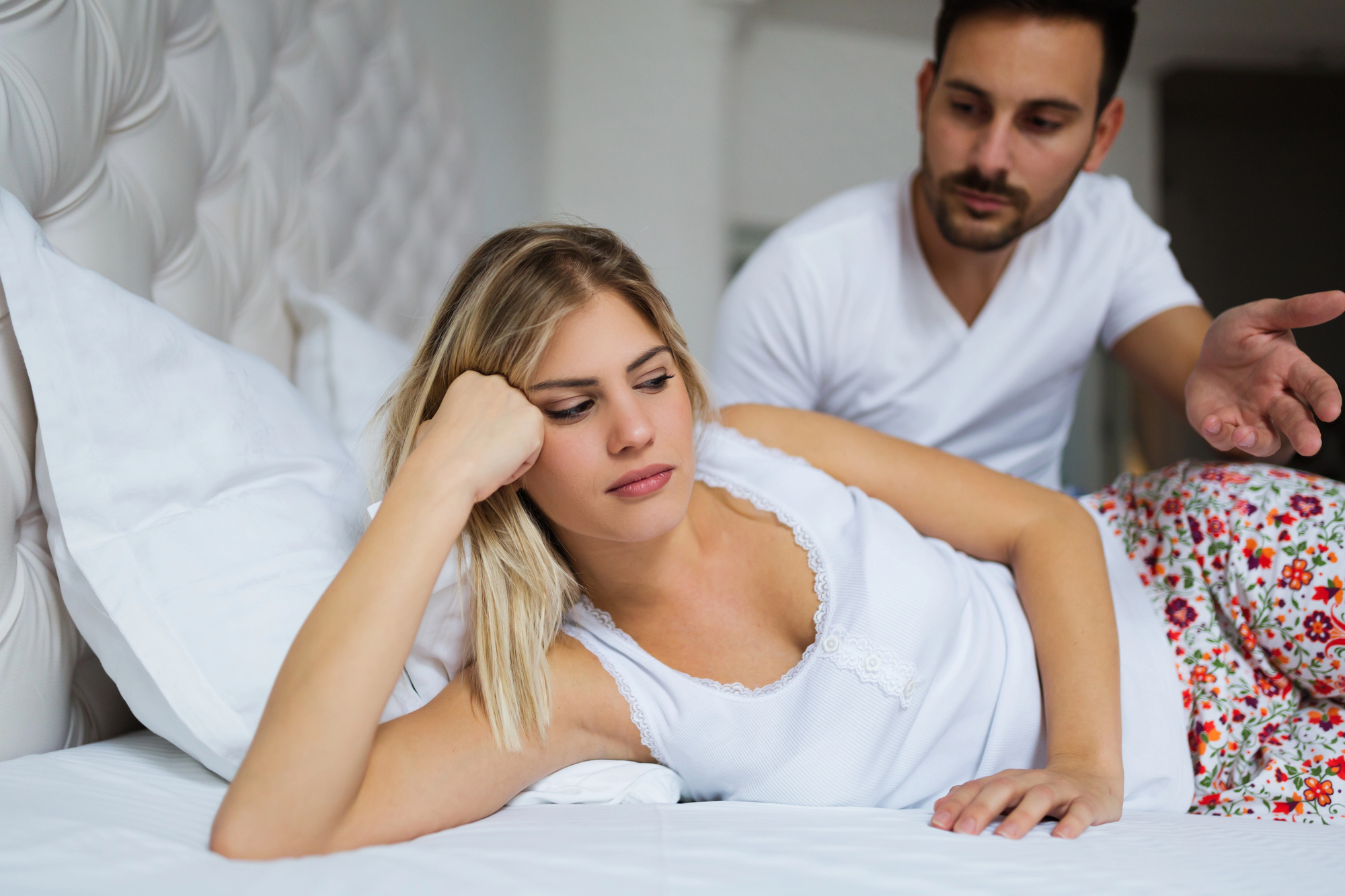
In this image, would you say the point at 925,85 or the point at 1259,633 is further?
the point at 925,85

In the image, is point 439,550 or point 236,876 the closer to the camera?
point 236,876

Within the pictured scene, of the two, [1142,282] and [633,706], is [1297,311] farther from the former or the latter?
[633,706]

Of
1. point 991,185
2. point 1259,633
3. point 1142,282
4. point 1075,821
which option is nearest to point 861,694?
point 1075,821

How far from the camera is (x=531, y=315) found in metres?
1.10

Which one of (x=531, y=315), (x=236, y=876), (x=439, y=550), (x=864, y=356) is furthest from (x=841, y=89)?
(x=236, y=876)

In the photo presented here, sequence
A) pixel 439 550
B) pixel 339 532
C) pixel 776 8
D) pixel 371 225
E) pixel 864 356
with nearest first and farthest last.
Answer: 1. pixel 439 550
2. pixel 339 532
3. pixel 864 356
4. pixel 371 225
5. pixel 776 8

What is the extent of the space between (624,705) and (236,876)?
0.50 metres

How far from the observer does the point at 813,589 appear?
1.22 metres

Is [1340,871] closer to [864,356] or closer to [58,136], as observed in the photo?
[864,356]

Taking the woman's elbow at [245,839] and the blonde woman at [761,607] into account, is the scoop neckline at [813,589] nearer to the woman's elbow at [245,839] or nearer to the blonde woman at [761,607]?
the blonde woman at [761,607]

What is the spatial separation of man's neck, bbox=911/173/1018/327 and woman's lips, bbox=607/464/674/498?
1.04 metres

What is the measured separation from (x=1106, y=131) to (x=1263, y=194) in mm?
3787

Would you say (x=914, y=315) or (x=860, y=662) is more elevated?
(x=914, y=315)

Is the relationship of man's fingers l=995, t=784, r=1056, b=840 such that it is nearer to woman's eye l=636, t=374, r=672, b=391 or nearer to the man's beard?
woman's eye l=636, t=374, r=672, b=391
